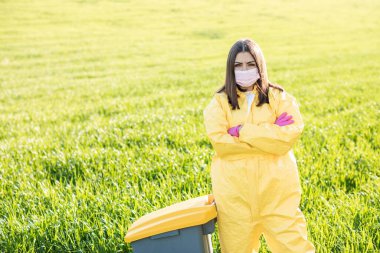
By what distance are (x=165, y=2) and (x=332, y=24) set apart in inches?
852

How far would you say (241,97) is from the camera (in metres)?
2.83

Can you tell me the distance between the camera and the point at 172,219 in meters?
2.51

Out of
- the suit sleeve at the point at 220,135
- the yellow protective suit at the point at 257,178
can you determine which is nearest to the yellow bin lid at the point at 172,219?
the yellow protective suit at the point at 257,178

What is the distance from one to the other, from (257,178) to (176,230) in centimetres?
64

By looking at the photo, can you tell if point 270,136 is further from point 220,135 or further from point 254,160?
point 220,135

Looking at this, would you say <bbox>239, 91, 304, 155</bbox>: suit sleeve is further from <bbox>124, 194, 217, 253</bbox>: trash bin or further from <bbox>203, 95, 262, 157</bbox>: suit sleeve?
<bbox>124, 194, 217, 253</bbox>: trash bin

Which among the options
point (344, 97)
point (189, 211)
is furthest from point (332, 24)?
point (189, 211)

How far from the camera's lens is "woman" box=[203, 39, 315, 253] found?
2596mm

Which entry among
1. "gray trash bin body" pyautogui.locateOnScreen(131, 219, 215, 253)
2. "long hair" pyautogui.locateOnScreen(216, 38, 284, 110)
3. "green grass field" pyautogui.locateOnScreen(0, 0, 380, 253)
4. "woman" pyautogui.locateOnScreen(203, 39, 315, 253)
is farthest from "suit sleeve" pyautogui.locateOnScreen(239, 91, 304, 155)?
"green grass field" pyautogui.locateOnScreen(0, 0, 380, 253)

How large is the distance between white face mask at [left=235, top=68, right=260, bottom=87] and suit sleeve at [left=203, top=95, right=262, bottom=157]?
0.20 metres

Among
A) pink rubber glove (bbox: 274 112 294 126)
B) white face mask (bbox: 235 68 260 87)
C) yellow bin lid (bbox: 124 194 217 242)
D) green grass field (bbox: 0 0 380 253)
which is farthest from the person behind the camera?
green grass field (bbox: 0 0 380 253)

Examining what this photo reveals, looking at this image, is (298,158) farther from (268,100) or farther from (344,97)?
(344,97)

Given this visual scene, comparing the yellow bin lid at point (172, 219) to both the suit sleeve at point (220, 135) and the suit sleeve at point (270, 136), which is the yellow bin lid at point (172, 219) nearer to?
the suit sleeve at point (220, 135)

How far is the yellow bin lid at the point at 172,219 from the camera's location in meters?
2.51
